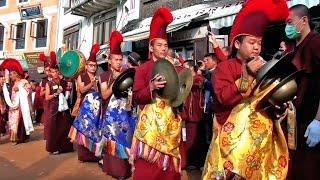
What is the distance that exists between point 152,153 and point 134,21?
40.4 feet

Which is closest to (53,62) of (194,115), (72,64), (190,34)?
(72,64)

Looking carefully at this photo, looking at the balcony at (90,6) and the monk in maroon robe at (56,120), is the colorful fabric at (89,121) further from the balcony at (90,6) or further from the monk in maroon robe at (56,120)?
the balcony at (90,6)

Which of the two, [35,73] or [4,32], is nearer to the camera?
[35,73]

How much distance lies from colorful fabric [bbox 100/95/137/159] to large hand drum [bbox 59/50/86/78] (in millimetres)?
1919

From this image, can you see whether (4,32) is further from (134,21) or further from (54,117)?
(54,117)

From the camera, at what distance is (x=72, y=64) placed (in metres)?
8.27

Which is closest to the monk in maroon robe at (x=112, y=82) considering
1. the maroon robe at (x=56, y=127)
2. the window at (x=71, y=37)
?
the maroon robe at (x=56, y=127)

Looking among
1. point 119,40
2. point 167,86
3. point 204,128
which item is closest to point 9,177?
point 119,40

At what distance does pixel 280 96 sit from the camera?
2.98m

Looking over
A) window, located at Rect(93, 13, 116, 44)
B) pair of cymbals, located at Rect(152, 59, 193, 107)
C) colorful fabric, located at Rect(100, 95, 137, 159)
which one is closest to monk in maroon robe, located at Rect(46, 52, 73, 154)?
colorful fabric, located at Rect(100, 95, 137, 159)

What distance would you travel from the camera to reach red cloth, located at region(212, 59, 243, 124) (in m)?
3.18

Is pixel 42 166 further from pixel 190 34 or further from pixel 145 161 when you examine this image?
pixel 190 34

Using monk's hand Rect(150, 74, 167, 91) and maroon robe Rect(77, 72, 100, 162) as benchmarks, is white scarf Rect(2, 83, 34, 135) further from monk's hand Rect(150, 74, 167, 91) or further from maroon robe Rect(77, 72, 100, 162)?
monk's hand Rect(150, 74, 167, 91)

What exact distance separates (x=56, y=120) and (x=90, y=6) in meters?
13.0
